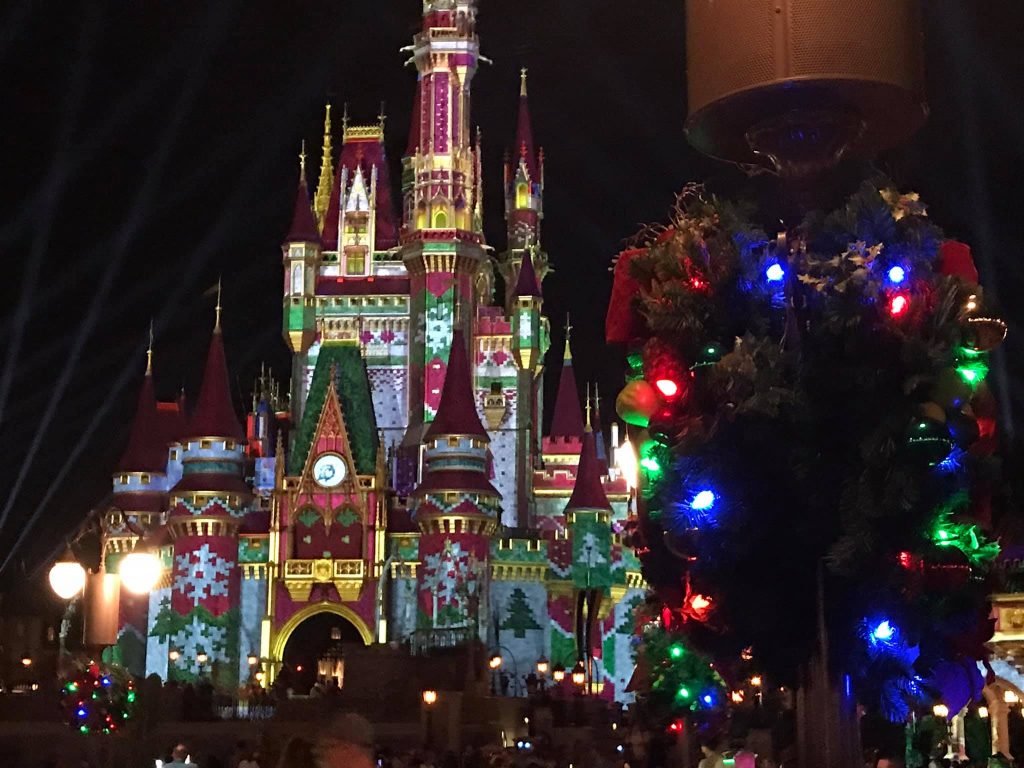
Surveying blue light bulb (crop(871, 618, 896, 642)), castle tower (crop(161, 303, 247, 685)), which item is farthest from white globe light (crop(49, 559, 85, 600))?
castle tower (crop(161, 303, 247, 685))

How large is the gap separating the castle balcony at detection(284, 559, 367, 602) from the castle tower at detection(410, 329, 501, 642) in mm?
2384

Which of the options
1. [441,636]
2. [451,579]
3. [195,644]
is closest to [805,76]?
[441,636]

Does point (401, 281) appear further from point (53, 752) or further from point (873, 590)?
point (873, 590)

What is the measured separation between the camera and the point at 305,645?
43.2 meters

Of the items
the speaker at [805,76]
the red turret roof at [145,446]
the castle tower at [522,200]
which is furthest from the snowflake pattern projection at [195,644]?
the speaker at [805,76]

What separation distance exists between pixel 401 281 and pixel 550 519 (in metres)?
8.54

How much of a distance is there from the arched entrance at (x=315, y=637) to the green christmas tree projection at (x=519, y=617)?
381 cm

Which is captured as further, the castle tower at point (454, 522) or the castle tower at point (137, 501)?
the castle tower at point (137, 501)

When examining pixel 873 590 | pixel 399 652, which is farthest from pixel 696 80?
pixel 399 652

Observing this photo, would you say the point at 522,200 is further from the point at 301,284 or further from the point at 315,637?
the point at 315,637

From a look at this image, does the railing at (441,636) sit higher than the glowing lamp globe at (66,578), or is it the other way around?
the railing at (441,636)

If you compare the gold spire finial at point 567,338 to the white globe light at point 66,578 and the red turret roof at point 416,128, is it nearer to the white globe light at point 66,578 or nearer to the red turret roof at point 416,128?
the red turret roof at point 416,128

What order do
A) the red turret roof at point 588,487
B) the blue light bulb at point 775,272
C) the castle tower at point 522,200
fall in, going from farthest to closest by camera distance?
1. the castle tower at point 522,200
2. the red turret roof at point 588,487
3. the blue light bulb at point 775,272

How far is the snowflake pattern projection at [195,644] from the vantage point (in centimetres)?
4056
